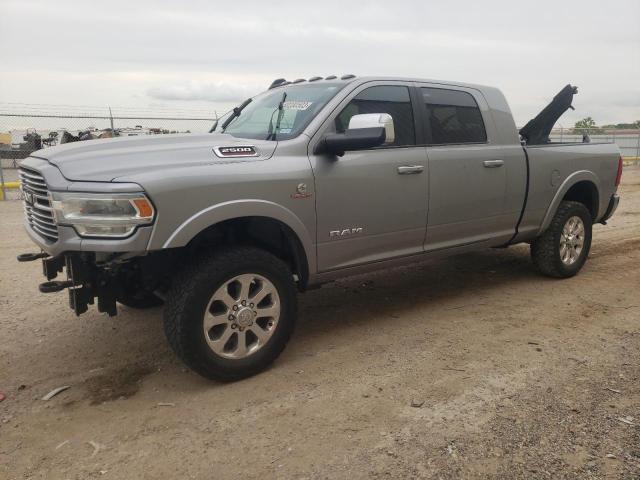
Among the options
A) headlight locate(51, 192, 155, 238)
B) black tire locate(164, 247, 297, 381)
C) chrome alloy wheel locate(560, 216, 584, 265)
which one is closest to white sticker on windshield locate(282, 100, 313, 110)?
black tire locate(164, 247, 297, 381)

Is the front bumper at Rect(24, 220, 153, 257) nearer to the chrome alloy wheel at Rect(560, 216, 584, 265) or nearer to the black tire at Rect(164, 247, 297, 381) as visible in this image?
the black tire at Rect(164, 247, 297, 381)

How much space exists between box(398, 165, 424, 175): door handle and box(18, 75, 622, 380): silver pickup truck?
12mm

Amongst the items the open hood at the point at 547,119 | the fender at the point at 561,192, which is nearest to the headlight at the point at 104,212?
the fender at the point at 561,192

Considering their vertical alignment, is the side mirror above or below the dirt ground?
above

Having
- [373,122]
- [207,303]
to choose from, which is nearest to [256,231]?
[207,303]

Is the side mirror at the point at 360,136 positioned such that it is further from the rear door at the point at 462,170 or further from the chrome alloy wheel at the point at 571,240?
the chrome alloy wheel at the point at 571,240

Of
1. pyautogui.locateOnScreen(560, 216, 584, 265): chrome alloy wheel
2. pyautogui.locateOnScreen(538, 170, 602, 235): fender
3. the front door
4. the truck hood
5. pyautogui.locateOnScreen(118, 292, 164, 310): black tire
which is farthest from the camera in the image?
pyautogui.locateOnScreen(560, 216, 584, 265): chrome alloy wheel

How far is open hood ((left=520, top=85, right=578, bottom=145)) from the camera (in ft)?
18.9

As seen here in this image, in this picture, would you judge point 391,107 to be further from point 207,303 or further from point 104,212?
point 104,212

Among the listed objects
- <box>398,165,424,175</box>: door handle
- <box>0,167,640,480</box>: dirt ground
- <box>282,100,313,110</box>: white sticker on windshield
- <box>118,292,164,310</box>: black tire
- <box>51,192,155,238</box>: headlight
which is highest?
<box>282,100,313,110</box>: white sticker on windshield

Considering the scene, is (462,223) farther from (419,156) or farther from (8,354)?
(8,354)

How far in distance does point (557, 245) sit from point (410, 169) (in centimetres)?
225

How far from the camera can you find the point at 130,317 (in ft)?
15.3

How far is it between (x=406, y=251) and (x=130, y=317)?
2.45 metres
